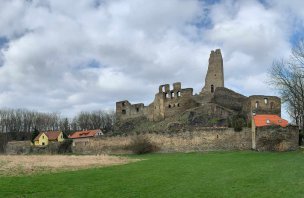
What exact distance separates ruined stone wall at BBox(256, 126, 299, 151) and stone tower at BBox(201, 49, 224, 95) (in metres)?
23.8

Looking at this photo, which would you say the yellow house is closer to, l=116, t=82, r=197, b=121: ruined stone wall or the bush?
l=116, t=82, r=197, b=121: ruined stone wall

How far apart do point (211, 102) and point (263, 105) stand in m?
8.17

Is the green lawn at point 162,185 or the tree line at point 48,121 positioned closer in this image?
the green lawn at point 162,185

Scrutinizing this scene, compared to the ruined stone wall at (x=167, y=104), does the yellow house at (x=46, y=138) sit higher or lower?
lower

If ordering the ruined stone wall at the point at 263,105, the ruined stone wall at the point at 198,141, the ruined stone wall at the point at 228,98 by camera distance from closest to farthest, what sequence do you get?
the ruined stone wall at the point at 198,141, the ruined stone wall at the point at 263,105, the ruined stone wall at the point at 228,98

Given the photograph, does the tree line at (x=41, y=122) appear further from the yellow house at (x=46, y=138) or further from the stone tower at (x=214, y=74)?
the stone tower at (x=214, y=74)

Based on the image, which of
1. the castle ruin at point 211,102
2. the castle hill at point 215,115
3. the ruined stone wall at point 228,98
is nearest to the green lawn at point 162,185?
the castle hill at point 215,115

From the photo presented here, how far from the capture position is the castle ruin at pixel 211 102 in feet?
171

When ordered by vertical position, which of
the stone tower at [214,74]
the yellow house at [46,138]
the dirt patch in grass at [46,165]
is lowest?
the dirt patch in grass at [46,165]

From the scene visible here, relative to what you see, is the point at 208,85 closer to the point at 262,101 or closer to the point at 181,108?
the point at 181,108

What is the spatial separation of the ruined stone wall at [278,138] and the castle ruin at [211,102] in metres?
13.3

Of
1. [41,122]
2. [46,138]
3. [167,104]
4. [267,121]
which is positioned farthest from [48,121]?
[267,121]

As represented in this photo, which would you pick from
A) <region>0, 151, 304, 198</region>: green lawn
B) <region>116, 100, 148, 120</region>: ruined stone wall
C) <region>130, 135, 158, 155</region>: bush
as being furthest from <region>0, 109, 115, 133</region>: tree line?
<region>0, 151, 304, 198</region>: green lawn

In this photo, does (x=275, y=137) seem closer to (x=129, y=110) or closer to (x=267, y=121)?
(x=267, y=121)
